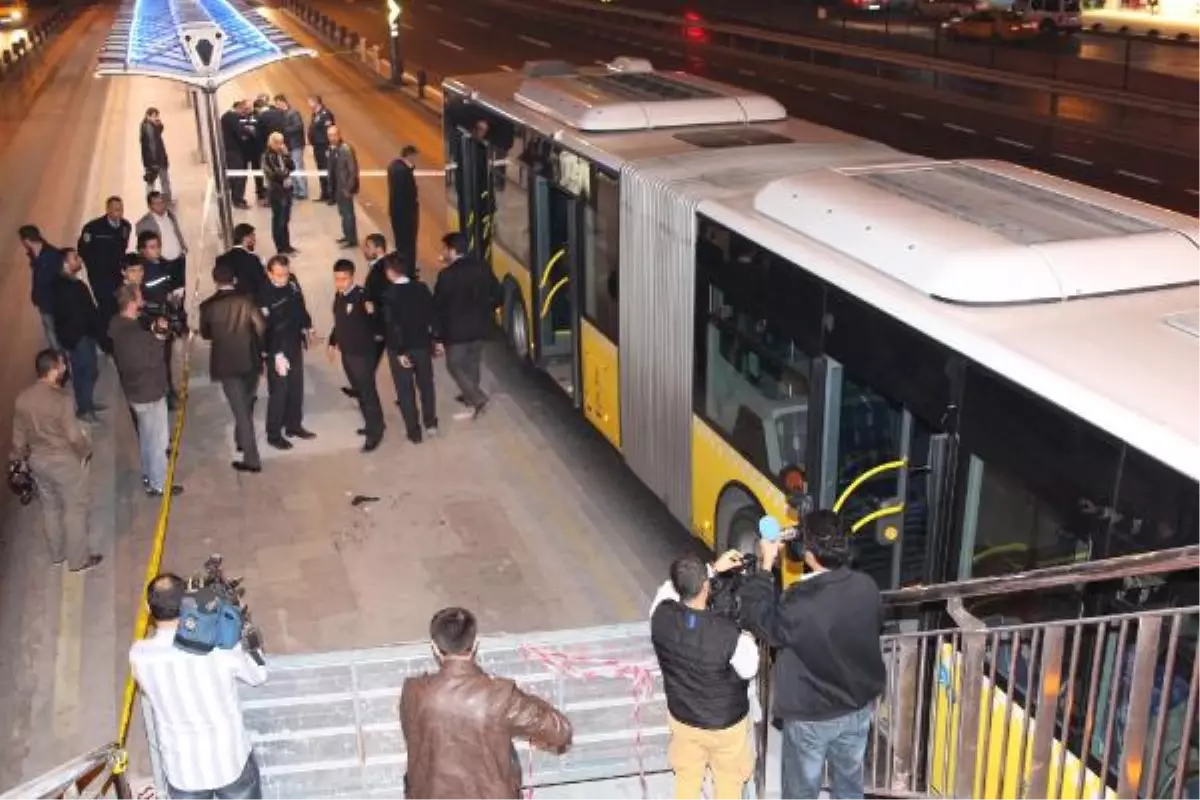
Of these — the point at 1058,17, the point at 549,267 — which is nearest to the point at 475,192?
the point at 549,267

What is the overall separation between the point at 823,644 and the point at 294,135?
1872 cm

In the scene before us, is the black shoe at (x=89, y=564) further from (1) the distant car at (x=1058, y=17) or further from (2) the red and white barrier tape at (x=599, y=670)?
(1) the distant car at (x=1058, y=17)

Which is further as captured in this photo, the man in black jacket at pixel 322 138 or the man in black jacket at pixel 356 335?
the man in black jacket at pixel 322 138

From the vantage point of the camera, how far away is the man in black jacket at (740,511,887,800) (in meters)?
5.45

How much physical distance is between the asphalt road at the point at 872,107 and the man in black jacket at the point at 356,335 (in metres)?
16.1

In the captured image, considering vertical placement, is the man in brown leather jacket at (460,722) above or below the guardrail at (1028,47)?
above

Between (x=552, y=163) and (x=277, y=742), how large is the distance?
23.5ft

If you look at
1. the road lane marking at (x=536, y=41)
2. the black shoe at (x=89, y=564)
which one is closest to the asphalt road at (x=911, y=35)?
the road lane marking at (x=536, y=41)

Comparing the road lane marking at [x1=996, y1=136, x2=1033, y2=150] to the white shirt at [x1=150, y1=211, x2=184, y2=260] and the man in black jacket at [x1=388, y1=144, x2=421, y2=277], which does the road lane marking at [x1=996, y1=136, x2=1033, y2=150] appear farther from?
the white shirt at [x1=150, y1=211, x2=184, y2=260]

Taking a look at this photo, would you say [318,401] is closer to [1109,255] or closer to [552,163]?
[552,163]

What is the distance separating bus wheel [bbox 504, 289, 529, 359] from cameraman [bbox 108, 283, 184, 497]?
4.09 m

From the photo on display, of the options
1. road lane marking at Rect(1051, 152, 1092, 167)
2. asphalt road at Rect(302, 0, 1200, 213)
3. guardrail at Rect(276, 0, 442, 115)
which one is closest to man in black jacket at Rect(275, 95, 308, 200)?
guardrail at Rect(276, 0, 442, 115)

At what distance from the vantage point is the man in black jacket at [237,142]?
21656 mm

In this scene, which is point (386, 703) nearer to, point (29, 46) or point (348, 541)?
point (348, 541)
